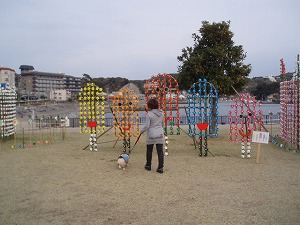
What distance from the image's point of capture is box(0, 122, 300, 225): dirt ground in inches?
179

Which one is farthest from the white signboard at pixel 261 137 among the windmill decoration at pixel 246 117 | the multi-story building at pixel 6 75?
the multi-story building at pixel 6 75

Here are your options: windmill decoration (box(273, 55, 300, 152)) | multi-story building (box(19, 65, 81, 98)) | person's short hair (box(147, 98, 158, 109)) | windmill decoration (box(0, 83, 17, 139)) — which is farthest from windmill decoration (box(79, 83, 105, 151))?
multi-story building (box(19, 65, 81, 98))

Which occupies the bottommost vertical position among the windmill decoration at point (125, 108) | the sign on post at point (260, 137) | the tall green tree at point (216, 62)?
the sign on post at point (260, 137)

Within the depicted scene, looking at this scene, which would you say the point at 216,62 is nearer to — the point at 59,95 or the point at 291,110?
the point at 291,110

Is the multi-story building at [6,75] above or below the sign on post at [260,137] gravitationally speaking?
above

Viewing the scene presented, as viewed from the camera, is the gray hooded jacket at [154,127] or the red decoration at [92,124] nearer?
the gray hooded jacket at [154,127]

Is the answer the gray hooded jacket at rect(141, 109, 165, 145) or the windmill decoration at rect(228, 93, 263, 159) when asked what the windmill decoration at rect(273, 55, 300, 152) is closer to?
the windmill decoration at rect(228, 93, 263, 159)

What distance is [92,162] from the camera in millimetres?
8867

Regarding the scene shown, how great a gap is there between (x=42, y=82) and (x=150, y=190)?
100385 millimetres

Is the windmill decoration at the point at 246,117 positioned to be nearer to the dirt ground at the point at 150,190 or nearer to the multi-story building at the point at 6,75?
the dirt ground at the point at 150,190

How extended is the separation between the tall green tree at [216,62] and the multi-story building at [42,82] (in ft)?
293

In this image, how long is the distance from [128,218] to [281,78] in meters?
10.0

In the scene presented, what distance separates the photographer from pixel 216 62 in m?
13.9

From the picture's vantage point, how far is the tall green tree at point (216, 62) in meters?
13.6
